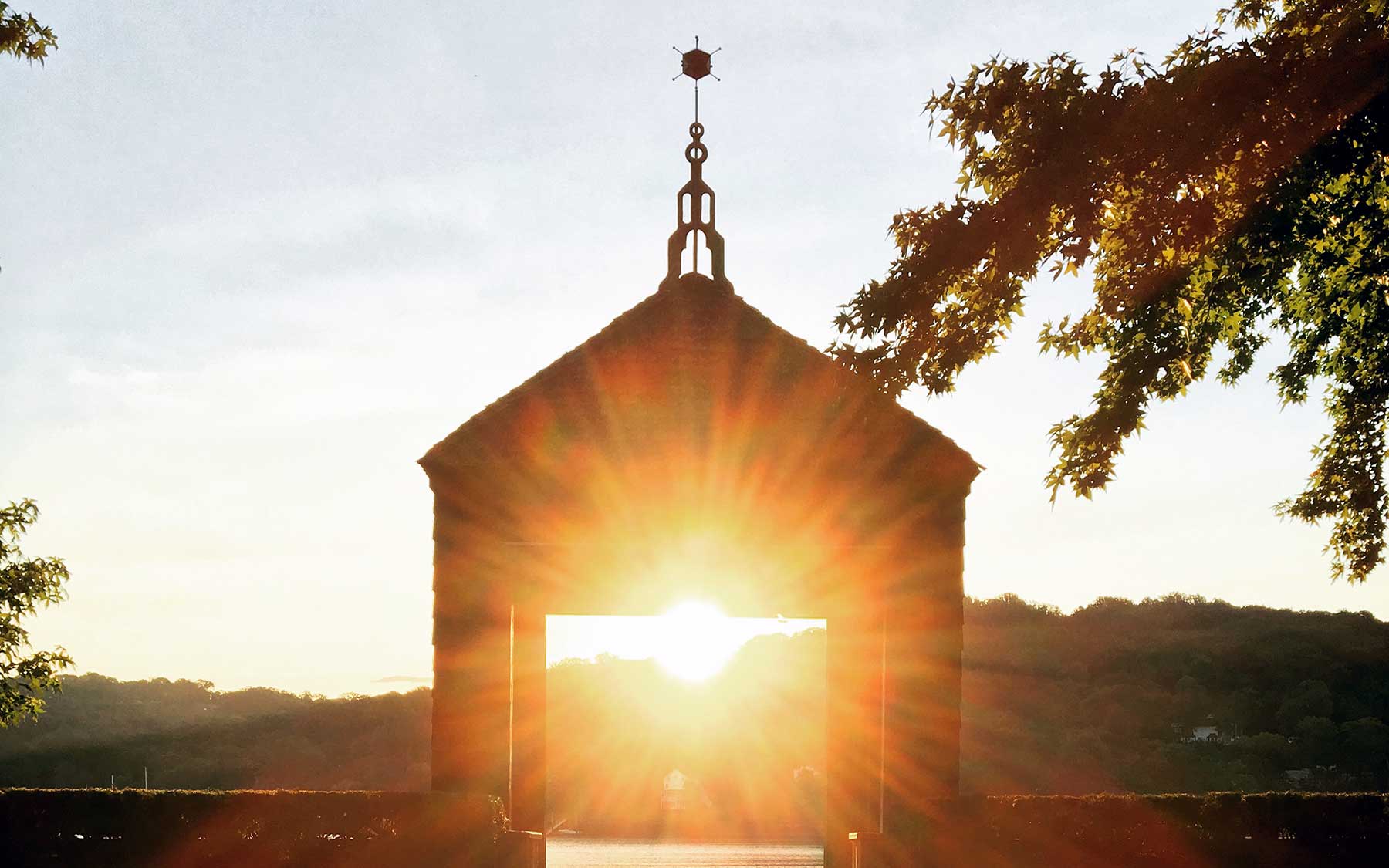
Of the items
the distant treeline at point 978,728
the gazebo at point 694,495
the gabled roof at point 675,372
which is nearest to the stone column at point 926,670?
the gazebo at point 694,495

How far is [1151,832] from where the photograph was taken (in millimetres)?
16141

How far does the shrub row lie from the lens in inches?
596

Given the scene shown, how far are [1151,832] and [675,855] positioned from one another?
55.3 ft

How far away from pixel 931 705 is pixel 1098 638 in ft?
279

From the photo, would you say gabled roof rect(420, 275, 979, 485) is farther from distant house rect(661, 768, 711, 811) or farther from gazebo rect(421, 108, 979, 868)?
distant house rect(661, 768, 711, 811)

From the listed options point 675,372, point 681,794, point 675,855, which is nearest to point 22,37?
point 675,372

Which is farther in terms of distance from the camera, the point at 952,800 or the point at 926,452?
the point at 926,452

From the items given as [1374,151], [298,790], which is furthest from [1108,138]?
[298,790]

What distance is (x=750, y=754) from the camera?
2003 inches

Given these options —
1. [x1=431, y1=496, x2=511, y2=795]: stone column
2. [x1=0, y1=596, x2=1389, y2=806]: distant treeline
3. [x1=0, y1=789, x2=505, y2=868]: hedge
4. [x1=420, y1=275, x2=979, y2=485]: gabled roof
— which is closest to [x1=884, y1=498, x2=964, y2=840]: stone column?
[x1=420, y1=275, x2=979, y2=485]: gabled roof

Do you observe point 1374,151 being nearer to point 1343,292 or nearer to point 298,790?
point 1343,292

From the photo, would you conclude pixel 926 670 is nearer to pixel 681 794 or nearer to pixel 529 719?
pixel 529 719

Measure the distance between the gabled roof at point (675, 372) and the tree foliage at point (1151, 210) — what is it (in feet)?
7.00

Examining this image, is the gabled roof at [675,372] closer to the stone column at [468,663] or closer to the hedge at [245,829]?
the stone column at [468,663]
